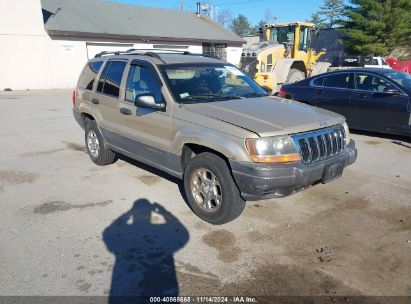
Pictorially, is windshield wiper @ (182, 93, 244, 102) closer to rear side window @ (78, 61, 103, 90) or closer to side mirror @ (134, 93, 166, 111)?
side mirror @ (134, 93, 166, 111)

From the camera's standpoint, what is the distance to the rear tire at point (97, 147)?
6.17 meters

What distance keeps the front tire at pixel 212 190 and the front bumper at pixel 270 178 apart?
0.45 feet

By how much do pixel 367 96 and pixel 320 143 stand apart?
4.55 m

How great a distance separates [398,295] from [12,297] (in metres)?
3.15

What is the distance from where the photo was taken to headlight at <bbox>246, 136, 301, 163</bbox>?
3752mm

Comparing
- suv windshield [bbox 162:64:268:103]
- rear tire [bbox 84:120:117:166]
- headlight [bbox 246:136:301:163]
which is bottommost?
rear tire [bbox 84:120:117:166]

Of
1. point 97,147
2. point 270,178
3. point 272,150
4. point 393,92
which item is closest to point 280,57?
point 393,92

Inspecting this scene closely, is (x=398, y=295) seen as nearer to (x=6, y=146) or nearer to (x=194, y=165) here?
(x=194, y=165)

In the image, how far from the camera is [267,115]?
4.21 m

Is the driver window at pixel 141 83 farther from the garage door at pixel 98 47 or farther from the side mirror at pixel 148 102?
the garage door at pixel 98 47

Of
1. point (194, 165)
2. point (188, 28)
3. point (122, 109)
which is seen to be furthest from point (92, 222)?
point (188, 28)

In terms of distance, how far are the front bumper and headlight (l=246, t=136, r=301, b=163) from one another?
0.06 meters

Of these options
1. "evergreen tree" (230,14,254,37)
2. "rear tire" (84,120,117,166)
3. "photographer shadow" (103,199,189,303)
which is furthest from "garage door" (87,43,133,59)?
"evergreen tree" (230,14,254,37)

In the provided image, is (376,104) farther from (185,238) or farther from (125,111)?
(185,238)
